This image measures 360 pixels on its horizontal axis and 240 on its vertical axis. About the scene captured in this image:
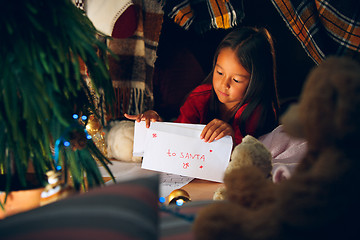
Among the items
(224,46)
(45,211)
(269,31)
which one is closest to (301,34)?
(269,31)

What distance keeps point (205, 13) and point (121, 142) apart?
592 mm

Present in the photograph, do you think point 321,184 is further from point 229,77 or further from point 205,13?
point 205,13

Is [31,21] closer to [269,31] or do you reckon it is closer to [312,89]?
[312,89]

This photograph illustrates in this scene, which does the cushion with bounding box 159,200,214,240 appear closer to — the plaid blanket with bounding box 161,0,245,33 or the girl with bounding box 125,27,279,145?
the girl with bounding box 125,27,279,145

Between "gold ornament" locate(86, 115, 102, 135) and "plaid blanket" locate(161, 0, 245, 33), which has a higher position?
"plaid blanket" locate(161, 0, 245, 33)

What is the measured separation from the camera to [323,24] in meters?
1.05

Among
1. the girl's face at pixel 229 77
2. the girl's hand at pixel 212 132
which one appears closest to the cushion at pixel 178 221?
the girl's hand at pixel 212 132

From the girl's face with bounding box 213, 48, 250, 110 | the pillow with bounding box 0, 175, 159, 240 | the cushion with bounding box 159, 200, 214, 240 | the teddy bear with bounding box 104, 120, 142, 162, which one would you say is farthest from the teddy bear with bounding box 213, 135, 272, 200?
the teddy bear with bounding box 104, 120, 142, 162

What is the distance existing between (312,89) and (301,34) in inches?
36.1

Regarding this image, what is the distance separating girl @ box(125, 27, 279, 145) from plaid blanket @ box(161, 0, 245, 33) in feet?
0.23

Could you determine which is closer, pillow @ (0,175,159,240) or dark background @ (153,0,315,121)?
pillow @ (0,175,159,240)

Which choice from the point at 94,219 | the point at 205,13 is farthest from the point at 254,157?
the point at 205,13

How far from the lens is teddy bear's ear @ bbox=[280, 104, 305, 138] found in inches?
11.1

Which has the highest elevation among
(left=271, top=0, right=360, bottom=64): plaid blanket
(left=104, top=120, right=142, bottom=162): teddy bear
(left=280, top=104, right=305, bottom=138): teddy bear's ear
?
(left=280, top=104, right=305, bottom=138): teddy bear's ear
